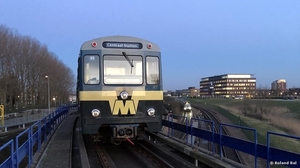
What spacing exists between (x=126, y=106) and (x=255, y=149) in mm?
4677

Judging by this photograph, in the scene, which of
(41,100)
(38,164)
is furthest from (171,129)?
(41,100)

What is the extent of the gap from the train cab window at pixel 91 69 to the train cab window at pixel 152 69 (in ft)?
5.80

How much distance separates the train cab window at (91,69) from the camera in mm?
10789

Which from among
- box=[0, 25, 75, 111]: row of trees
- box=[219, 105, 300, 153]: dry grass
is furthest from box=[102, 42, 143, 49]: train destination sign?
box=[0, 25, 75, 111]: row of trees

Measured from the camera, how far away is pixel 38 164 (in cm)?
980

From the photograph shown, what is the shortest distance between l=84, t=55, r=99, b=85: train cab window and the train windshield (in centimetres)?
27

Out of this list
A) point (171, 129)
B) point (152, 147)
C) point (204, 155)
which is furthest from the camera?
point (171, 129)

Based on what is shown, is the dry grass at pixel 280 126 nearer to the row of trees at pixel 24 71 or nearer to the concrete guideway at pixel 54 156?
the concrete guideway at pixel 54 156

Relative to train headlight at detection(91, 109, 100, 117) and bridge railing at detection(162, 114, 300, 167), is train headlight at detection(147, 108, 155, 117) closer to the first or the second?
bridge railing at detection(162, 114, 300, 167)

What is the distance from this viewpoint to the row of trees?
46594 millimetres

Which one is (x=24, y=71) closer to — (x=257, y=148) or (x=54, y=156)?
(x=54, y=156)

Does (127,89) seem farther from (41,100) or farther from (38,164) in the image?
(41,100)

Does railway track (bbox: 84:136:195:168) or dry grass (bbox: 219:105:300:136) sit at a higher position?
railway track (bbox: 84:136:195:168)

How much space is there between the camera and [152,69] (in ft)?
37.3
